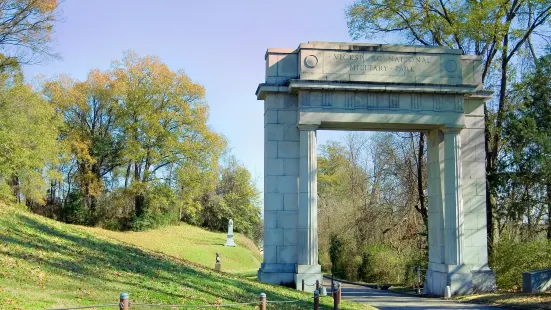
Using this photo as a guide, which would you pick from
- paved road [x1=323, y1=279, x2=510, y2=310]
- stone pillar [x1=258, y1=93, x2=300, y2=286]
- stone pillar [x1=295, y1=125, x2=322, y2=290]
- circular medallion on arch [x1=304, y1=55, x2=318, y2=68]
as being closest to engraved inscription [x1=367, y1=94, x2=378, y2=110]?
stone pillar [x1=295, y1=125, x2=322, y2=290]

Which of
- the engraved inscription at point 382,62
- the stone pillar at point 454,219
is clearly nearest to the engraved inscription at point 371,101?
the engraved inscription at point 382,62

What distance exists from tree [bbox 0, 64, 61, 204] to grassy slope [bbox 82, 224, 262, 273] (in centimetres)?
558

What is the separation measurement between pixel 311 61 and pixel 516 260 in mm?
11684

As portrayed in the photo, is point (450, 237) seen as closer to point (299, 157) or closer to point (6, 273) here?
point (299, 157)

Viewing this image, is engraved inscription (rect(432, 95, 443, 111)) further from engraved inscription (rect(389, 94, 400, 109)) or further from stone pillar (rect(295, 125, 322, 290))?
stone pillar (rect(295, 125, 322, 290))

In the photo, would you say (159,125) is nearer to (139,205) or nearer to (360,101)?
(139,205)

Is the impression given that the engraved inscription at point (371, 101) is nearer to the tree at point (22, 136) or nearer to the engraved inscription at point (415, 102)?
the engraved inscription at point (415, 102)

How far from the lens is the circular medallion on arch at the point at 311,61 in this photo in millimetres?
20609

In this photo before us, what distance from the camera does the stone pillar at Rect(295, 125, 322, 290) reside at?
1956 cm

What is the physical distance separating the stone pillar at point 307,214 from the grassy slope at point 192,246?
17.6m

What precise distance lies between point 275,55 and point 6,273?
12.7 m

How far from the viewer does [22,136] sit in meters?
32.6

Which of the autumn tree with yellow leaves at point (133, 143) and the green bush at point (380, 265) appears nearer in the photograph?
the green bush at point (380, 265)


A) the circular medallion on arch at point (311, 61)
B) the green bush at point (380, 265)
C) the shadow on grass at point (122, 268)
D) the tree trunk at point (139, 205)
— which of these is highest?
the circular medallion on arch at point (311, 61)
